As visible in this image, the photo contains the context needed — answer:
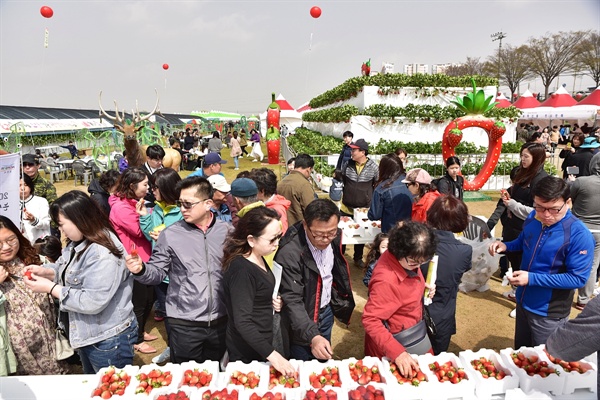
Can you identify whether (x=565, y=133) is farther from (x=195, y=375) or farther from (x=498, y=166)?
(x=195, y=375)

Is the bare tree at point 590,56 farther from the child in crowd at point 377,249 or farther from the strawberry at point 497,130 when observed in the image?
the child in crowd at point 377,249

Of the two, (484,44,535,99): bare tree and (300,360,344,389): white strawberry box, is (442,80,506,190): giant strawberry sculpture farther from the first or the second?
(484,44,535,99): bare tree

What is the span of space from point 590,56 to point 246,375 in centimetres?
4013

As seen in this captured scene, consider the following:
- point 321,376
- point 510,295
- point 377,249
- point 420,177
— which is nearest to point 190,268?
point 321,376

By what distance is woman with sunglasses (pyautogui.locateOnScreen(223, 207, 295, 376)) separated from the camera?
6.59 feet

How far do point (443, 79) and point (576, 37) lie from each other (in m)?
27.8

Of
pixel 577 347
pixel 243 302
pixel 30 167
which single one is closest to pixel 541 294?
pixel 577 347

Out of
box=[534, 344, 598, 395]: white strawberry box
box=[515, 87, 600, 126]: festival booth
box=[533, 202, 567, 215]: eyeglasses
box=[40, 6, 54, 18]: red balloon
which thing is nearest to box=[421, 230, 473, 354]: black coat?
box=[533, 202, 567, 215]: eyeglasses

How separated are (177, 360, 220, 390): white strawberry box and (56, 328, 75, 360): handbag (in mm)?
1077

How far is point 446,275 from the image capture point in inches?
97.3

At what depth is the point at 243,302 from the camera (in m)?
2.01

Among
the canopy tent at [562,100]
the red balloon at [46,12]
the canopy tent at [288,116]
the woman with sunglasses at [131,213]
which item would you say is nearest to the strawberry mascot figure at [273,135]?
the red balloon at [46,12]

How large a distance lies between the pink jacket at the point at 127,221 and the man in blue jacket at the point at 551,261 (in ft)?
10.6

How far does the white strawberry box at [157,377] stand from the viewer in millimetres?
1833
